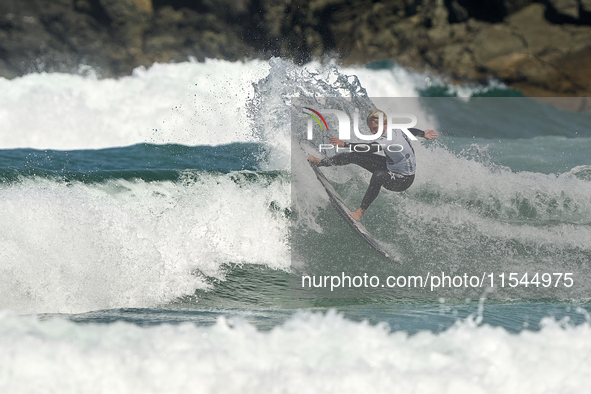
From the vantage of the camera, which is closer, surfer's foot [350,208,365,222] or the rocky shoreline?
surfer's foot [350,208,365,222]

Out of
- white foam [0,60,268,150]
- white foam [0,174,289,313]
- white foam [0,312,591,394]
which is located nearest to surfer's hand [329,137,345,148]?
white foam [0,174,289,313]

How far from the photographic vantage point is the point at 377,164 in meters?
4.16

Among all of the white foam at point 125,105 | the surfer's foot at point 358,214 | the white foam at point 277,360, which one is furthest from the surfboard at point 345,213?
the white foam at point 125,105

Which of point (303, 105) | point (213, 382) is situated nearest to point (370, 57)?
point (303, 105)

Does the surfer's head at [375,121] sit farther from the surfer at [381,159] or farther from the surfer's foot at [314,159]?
the surfer's foot at [314,159]

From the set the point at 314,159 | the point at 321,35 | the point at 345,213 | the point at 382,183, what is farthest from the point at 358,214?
the point at 321,35

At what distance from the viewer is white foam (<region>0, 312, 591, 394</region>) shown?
188 centimetres

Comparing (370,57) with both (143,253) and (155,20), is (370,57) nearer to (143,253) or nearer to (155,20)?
(155,20)

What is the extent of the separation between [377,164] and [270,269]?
123 cm

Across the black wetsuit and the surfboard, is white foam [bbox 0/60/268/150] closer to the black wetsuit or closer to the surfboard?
the surfboard

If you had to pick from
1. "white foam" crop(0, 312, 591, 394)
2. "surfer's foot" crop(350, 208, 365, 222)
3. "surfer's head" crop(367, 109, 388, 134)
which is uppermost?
"surfer's head" crop(367, 109, 388, 134)

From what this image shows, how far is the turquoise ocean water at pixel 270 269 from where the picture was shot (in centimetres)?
194

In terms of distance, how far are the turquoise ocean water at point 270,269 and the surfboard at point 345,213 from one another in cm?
6

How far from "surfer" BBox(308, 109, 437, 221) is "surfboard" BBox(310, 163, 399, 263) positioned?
2.4 inches
